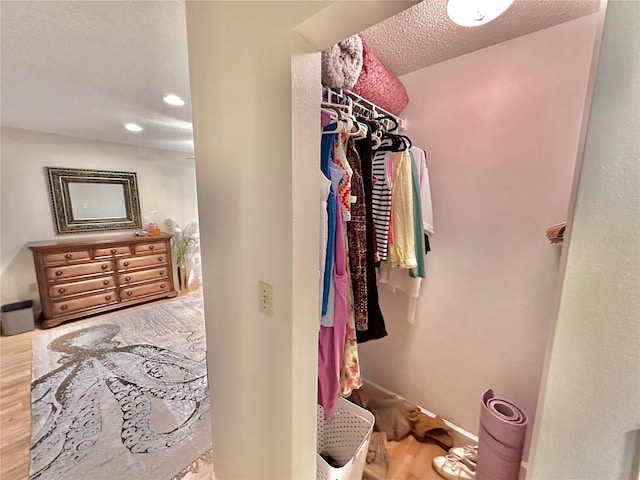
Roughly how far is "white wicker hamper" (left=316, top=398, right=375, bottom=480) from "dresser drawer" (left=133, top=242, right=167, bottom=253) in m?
3.38

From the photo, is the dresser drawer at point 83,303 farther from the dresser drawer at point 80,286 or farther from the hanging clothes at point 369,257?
the hanging clothes at point 369,257

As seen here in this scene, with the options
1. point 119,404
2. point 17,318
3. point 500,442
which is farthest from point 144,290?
point 500,442

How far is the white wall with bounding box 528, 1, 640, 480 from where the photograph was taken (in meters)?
0.36

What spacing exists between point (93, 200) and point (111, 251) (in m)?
0.74

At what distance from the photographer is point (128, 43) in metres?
1.29

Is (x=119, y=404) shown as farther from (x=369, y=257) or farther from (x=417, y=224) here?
(x=417, y=224)

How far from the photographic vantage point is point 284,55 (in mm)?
693

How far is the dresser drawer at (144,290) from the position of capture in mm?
3447

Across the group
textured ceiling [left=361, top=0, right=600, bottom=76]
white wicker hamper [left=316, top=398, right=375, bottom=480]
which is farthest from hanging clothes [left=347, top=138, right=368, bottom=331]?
textured ceiling [left=361, top=0, right=600, bottom=76]

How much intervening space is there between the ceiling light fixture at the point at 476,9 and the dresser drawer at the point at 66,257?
405cm

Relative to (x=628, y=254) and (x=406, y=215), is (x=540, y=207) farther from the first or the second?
(x=628, y=254)

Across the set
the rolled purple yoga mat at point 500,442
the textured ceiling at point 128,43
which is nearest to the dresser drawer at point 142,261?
the textured ceiling at point 128,43

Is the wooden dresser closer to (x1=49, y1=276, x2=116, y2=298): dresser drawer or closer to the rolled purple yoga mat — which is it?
(x1=49, y1=276, x2=116, y2=298): dresser drawer

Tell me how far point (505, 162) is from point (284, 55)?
1.23m
